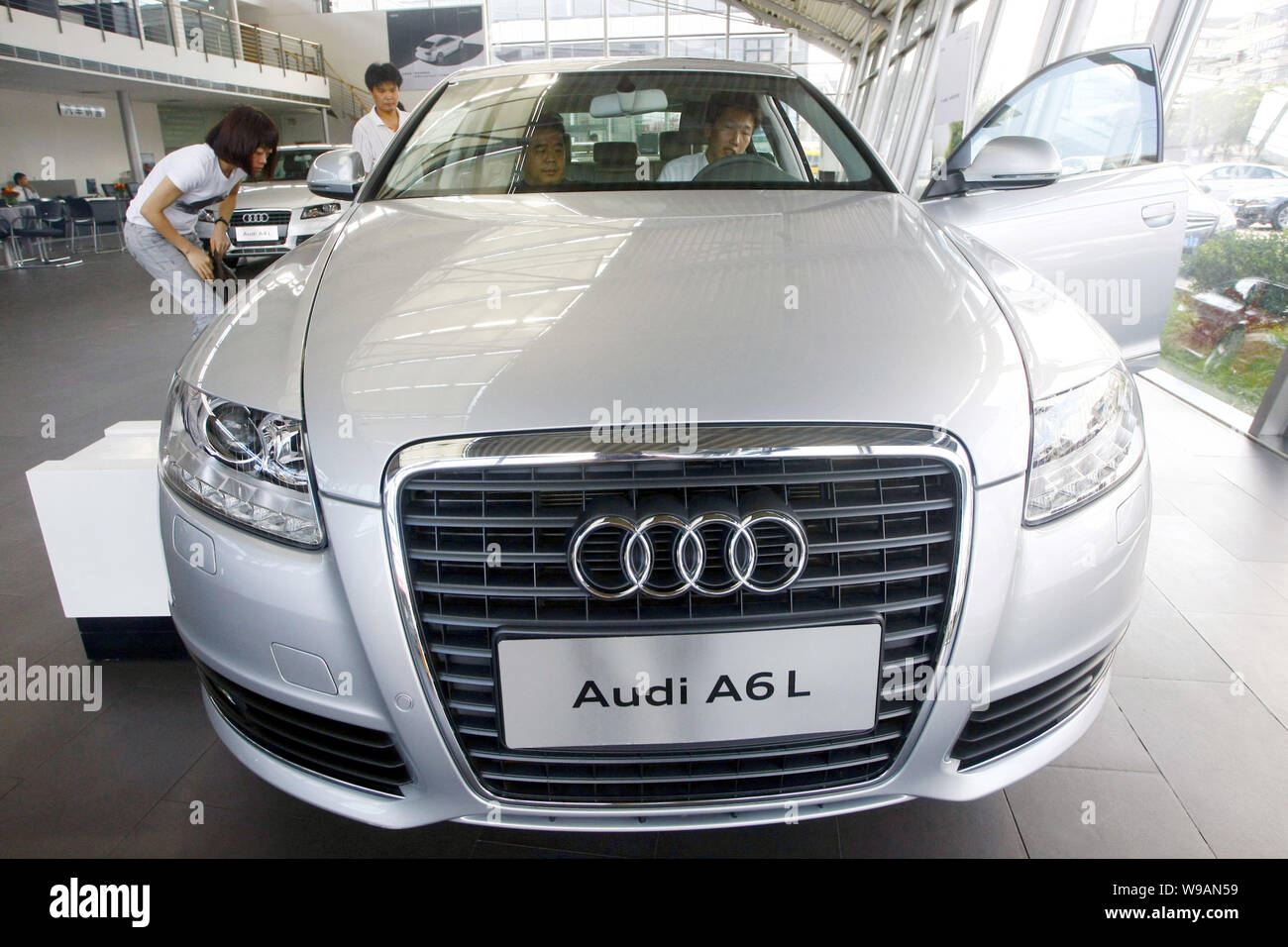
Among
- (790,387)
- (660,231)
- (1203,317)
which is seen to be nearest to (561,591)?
(790,387)

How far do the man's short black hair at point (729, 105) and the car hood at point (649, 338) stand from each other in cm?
69

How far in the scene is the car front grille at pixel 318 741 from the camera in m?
1.01

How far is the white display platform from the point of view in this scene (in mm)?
1654

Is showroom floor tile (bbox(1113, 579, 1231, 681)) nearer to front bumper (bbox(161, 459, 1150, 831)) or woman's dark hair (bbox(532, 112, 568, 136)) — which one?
front bumper (bbox(161, 459, 1150, 831))

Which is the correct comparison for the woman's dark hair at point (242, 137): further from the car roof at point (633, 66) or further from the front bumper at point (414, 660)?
the front bumper at point (414, 660)

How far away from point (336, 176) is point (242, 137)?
1.27 meters

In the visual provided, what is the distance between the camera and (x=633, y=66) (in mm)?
2021

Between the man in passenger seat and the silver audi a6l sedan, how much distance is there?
0.67m

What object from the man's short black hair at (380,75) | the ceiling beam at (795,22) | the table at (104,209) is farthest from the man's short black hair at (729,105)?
the ceiling beam at (795,22)

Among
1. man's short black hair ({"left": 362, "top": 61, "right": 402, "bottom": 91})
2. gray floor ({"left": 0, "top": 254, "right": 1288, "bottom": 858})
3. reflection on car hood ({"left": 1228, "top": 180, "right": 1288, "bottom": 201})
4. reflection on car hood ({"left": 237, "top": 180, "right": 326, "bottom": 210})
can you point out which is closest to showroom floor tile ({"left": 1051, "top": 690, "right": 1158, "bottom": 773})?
gray floor ({"left": 0, "top": 254, "right": 1288, "bottom": 858})
